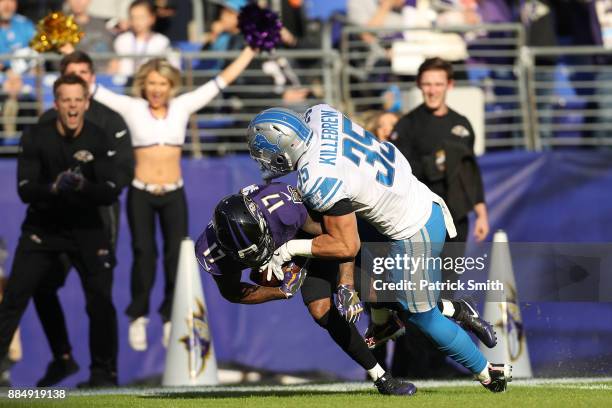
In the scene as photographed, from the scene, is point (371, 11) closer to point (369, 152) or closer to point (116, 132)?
point (116, 132)

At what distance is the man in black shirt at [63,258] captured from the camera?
1050cm

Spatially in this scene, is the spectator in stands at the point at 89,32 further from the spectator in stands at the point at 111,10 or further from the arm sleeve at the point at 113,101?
the arm sleeve at the point at 113,101

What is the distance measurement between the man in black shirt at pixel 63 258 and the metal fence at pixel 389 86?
58.8 inches

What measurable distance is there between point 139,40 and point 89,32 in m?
0.69

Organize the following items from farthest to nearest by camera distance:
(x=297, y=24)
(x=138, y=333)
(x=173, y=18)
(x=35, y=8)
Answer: (x=35, y=8)
(x=173, y=18)
(x=297, y=24)
(x=138, y=333)

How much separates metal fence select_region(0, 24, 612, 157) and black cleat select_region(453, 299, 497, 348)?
13.6ft

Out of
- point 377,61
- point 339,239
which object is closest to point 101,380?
point 339,239

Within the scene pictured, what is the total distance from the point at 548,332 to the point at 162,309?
Result: 128 inches

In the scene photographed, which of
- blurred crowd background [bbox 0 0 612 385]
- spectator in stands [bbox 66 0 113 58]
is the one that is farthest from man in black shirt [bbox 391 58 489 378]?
spectator in stands [bbox 66 0 113 58]

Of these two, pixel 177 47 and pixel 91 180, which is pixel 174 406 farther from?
pixel 177 47

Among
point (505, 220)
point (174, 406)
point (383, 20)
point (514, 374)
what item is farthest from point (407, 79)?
point (174, 406)

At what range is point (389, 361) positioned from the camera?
11727 millimetres

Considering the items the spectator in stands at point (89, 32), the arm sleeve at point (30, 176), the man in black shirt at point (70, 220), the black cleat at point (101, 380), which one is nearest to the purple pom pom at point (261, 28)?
the man in black shirt at point (70, 220)

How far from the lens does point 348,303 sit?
7.56 meters
